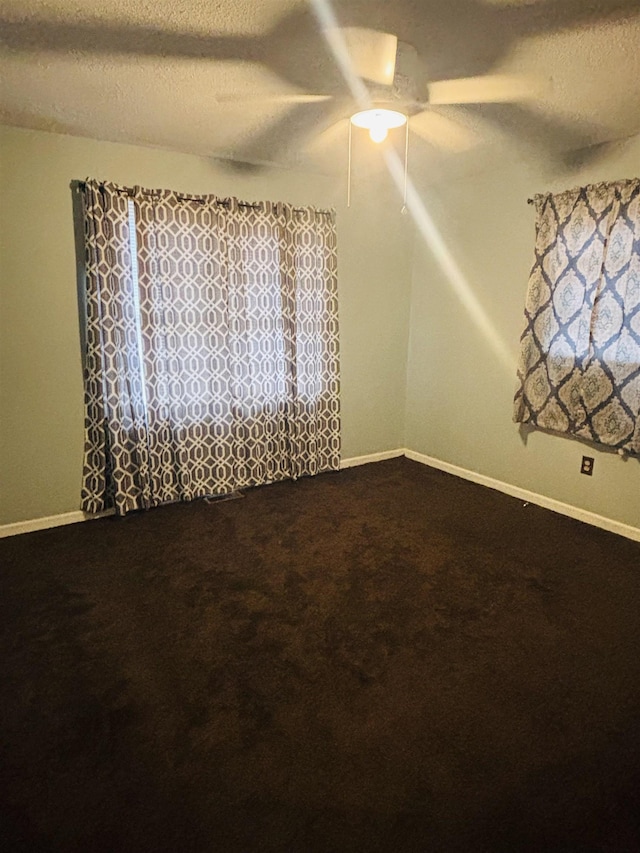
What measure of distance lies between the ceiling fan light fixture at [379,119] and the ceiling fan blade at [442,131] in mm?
323

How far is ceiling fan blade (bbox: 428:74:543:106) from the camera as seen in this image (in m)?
2.13

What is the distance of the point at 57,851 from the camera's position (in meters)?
1.30

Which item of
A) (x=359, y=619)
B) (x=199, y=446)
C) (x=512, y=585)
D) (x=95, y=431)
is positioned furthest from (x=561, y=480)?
(x=95, y=431)

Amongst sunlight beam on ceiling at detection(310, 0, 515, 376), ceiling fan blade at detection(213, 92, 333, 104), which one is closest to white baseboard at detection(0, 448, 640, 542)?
sunlight beam on ceiling at detection(310, 0, 515, 376)

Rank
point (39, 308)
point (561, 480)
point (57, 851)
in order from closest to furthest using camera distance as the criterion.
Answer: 1. point (57, 851)
2. point (39, 308)
3. point (561, 480)

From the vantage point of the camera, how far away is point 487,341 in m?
3.78

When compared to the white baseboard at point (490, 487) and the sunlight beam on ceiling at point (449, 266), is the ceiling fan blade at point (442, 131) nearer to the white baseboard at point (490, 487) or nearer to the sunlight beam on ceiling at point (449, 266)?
the sunlight beam on ceiling at point (449, 266)

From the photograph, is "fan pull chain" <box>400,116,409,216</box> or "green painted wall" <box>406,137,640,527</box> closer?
"fan pull chain" <box>400,116,409,216</box>

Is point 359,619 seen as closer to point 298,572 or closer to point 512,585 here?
point 298,572

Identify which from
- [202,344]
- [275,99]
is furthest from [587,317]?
[202,344]

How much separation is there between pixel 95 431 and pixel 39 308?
29.6 inches

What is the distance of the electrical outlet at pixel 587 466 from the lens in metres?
3.21

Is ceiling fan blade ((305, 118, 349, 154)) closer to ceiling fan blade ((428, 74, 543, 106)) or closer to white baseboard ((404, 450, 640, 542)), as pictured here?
ceiling fan blade ((428, 74, 543, 106))

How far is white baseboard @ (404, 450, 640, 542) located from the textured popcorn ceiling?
2.15 metres
